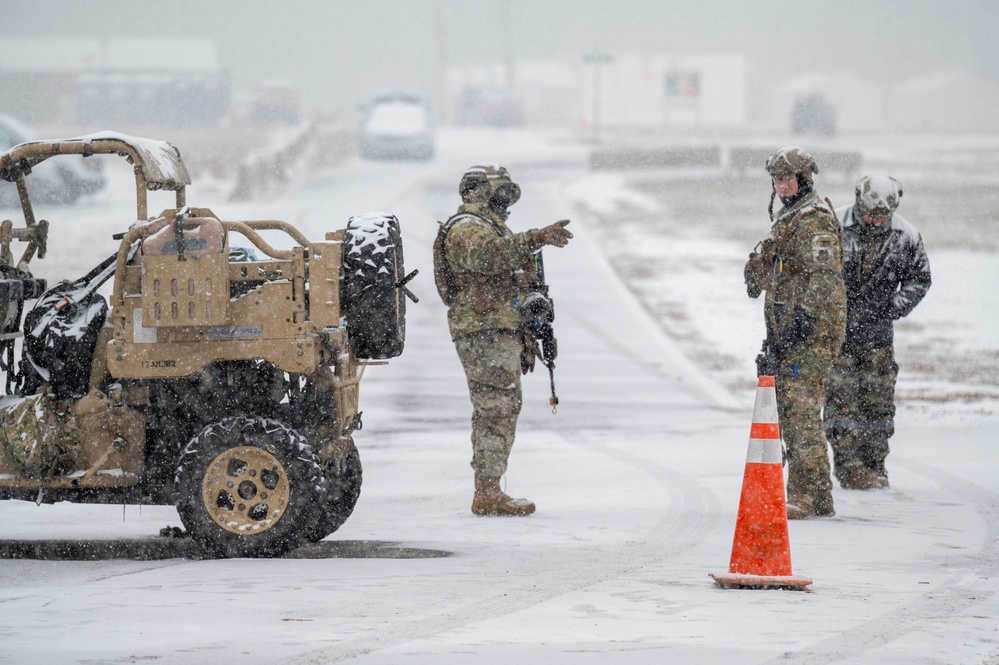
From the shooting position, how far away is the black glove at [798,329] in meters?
8.34

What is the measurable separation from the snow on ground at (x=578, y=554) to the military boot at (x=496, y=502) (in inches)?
4.3

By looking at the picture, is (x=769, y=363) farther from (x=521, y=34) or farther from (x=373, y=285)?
(x=521, y=34)

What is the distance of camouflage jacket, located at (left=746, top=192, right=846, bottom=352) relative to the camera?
8.33 m

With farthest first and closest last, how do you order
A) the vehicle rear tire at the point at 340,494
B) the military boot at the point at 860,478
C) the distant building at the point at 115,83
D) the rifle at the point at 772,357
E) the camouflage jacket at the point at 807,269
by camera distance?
the distant building at the point at 115,83
the military boot at the point at 860,478
the rifle at the point at 772,357
the camouflage jacket at the point at 807,269
the vehicle rear tire at the point at 340,494

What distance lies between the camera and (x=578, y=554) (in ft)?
23.6

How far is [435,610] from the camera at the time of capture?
5895 mm

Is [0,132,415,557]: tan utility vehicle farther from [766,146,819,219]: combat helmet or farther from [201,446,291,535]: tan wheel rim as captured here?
[766,146,819,219]: combat helmet

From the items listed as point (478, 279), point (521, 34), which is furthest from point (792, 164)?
point (521, 34)

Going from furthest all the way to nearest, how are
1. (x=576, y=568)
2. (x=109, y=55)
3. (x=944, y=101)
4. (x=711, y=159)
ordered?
(x=944, y=101) < (x=109, y=55) < (x=711, y=159) < (x=576, y=568)

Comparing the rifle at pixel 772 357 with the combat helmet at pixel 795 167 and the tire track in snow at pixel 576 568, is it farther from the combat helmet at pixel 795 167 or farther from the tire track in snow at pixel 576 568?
the tire track in snow at pixel 576 568

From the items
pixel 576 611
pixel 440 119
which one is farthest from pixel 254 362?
pixel 440 119

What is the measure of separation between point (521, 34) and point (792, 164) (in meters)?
90.2

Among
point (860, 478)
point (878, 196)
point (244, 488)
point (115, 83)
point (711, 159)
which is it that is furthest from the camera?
point (115, 83)

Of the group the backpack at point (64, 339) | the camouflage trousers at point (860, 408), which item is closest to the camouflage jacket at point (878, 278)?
the camouflage trousers at point (860, 408)
